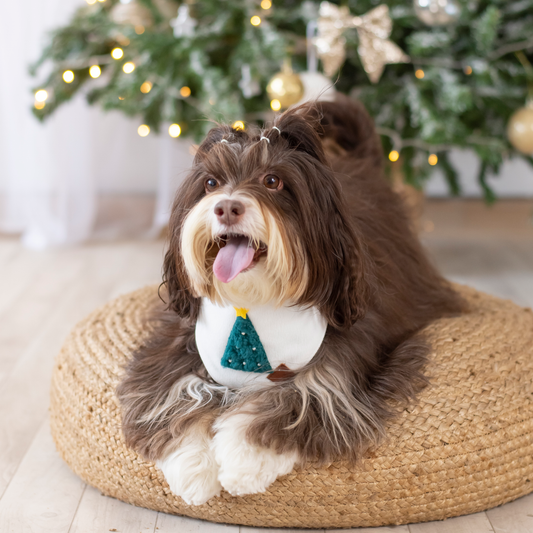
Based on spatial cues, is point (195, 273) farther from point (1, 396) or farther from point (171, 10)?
point (171, 10)

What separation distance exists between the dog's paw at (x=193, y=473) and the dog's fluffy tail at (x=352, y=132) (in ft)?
3.67

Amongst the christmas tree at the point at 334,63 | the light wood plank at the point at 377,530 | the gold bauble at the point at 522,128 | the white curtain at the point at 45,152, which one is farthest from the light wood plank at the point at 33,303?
the gold bauble at the point at 522,128

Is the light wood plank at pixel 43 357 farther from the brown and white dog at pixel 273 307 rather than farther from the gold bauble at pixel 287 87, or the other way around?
the gold bauble at pixel 287 87

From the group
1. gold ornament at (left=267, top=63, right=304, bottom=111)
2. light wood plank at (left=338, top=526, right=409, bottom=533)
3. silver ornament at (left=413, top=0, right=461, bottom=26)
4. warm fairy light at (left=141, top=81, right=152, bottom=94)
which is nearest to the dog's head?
light wood plank at (left=338, top=526, right=409, bottom=533)

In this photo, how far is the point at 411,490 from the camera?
62.6 inches

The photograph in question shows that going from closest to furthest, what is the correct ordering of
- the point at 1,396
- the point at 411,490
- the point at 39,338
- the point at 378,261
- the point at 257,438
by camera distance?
the point at 257,438, the point at 411,490, the point at 378,261, the point at 1,396, the point at 39,338

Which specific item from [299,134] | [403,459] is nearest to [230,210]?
[299,134]

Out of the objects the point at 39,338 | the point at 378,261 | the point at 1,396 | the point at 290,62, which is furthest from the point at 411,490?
the point at 290,62

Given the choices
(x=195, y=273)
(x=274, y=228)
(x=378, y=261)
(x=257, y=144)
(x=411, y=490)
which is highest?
(x=257, y=144)

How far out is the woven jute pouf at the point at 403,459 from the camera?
1574mm

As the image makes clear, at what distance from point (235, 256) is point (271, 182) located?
17 centimetres

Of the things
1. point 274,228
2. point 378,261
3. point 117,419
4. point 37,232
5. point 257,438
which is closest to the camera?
point 274,228

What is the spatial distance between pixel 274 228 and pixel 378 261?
614 mm

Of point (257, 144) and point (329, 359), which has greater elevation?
point (257, 144)
